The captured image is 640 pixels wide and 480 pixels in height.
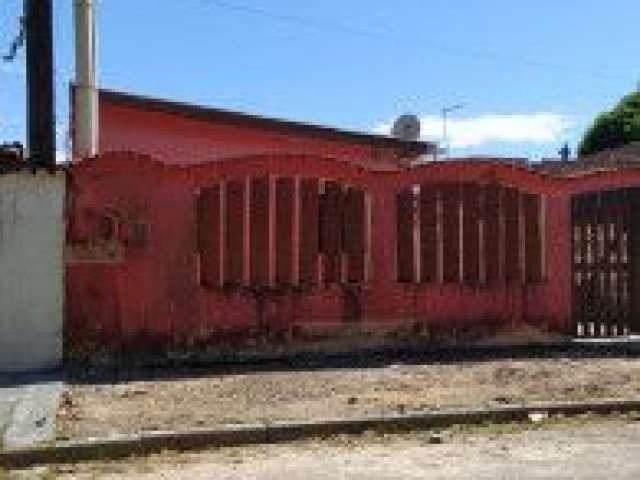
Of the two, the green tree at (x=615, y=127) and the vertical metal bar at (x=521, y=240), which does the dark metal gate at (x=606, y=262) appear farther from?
the green tree at (x=615, y=127)

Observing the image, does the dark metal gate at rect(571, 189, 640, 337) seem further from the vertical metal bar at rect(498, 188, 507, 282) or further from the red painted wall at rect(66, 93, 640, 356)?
the vertical metal bar at rect(498, 188, 507, 282)

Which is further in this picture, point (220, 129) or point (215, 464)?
point (220, 129)

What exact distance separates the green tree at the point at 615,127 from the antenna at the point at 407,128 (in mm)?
19444

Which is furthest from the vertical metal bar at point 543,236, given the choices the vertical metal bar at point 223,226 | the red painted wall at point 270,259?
the vertical metal bar at point 223,226

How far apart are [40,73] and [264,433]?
22.8 ft

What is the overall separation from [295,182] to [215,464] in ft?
20.7

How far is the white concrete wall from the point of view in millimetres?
14719

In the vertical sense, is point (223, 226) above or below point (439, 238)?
above

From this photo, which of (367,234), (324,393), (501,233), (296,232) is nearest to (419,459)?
(324,393)

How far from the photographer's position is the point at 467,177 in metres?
16.7

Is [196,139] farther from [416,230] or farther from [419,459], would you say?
[419,459]

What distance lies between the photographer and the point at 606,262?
1747 centimetres

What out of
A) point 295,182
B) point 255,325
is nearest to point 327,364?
point 255,325

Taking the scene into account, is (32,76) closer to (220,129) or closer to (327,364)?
(327,364)
